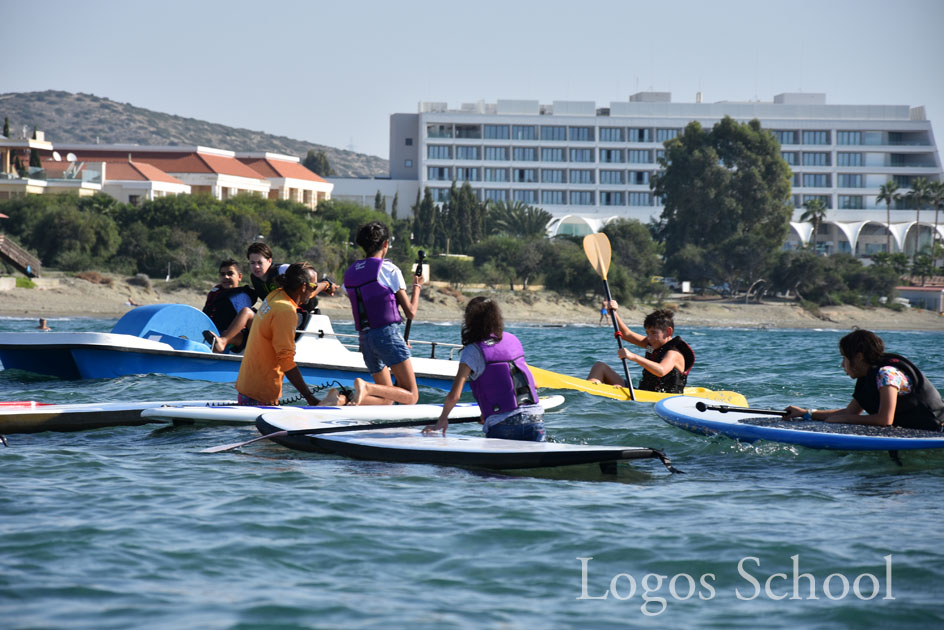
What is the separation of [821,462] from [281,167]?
82597 millimetres

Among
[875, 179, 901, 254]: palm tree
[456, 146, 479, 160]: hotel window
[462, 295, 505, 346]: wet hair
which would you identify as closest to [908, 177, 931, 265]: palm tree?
[875, 179, 901, 254]: palm tree

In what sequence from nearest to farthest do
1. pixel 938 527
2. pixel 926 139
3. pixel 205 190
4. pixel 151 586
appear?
pixel 151 586 → pixel 938 527 → pixel 205 190 → pixel 926 139

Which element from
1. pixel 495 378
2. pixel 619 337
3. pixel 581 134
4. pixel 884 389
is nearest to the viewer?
pixel 495 378

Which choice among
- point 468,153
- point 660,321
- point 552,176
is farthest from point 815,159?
point 660,321

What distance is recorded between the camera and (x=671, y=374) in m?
12.2

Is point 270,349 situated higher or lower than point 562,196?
lower

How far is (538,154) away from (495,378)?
321ft

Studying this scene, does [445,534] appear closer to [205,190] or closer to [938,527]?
[938,527]

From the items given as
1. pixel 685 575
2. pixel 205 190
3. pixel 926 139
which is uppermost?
pixel 926 139

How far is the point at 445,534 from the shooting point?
6238 mm

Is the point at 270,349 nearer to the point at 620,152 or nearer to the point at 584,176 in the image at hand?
the point at 584,176

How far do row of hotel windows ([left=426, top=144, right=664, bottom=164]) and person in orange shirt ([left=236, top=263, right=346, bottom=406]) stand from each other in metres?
95.3

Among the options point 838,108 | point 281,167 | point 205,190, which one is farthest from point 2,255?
point 838,108

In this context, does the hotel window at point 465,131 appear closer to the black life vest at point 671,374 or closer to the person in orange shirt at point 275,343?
the black life vest at point 671,374
